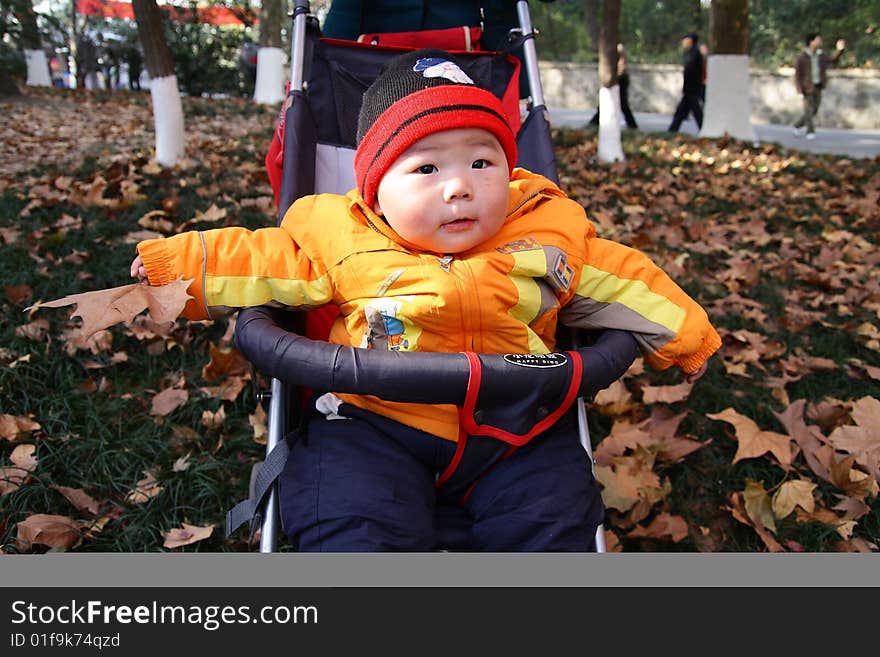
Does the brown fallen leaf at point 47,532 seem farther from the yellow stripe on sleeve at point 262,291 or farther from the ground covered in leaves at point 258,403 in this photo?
the yellow stripe on sleeve at point 262,291

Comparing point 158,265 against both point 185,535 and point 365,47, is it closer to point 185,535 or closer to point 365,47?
point 185,535

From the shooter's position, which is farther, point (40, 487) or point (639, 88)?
point (639, 88)

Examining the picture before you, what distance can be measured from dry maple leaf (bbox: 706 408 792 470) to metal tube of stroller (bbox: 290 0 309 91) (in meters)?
1.99

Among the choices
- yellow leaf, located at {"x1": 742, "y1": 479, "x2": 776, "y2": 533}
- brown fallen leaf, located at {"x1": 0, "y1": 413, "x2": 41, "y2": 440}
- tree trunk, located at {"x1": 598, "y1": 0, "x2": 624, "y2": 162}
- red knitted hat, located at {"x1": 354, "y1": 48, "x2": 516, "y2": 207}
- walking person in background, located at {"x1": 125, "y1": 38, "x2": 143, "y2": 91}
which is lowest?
yellow leaf, located at {"x1": 742, "y1": 479, "x2": 776, "y2": 533}

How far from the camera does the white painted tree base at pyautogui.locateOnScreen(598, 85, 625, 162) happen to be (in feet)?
25.6

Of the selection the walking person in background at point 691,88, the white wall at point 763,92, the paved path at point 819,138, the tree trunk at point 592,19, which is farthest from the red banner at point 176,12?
the tree trunk at point 592,19

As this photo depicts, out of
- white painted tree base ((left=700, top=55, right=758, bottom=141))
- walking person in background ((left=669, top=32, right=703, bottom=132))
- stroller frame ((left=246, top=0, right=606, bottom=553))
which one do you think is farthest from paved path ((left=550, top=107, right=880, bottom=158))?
stroller frame ((left=246, top=0, right=606, bottom=553))

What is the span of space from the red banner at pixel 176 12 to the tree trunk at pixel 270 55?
1569mm

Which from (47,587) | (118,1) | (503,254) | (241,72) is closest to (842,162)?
(503,254)

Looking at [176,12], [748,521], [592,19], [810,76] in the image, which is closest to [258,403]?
[748,521]

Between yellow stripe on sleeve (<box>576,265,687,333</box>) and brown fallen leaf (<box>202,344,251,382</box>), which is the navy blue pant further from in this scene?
brown fallen leaf (<box>202,344,251,382</box>)

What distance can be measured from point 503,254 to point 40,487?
160cm

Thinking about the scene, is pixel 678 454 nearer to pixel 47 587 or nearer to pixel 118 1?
pixel 47 587

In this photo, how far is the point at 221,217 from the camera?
14.1 feet
